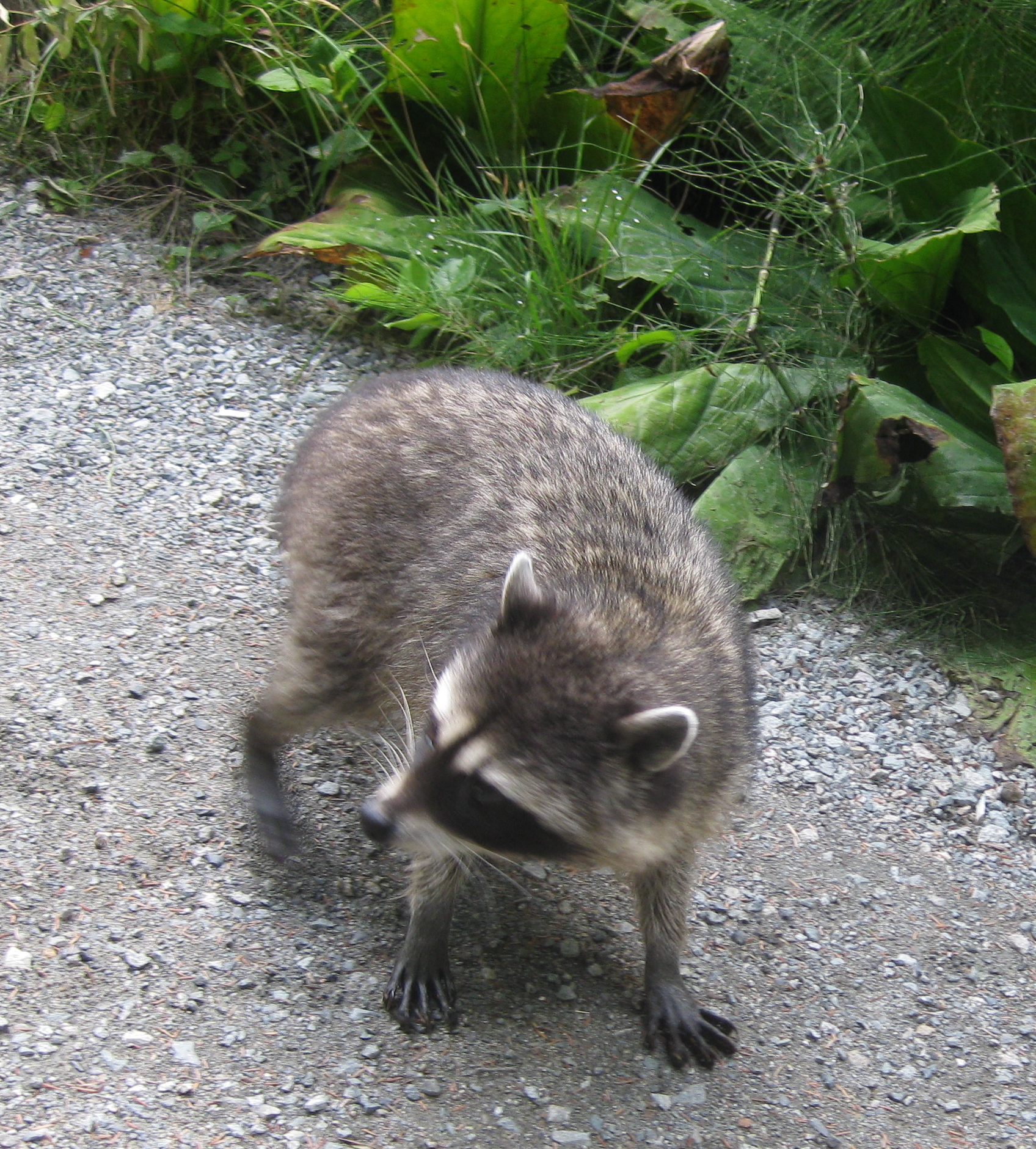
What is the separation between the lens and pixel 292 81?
16.7ft

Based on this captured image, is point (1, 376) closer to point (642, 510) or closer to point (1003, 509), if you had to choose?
point (642, 510)

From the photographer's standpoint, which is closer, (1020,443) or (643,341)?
(1020,443)

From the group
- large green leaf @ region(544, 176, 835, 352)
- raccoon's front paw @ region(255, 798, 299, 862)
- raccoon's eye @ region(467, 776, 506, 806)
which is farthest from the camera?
large green leaf @ region(544, 176, 835, 352)

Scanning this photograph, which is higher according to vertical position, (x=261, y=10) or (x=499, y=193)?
(x=261, y=10)

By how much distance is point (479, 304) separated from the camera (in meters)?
5.00

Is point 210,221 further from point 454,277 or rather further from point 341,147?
point 454,277

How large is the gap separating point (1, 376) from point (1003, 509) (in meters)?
3.84

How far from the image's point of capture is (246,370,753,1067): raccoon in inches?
101

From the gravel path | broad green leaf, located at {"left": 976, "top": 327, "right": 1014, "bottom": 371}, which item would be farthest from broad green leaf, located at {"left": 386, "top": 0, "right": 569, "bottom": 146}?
broad green leaf, located at {"left": 976, "top": 327, "right": 1014, "bottom": 371}

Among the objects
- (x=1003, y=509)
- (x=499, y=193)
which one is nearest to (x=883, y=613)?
(x=1003, y=509)

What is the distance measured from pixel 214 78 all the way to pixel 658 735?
4128 millimetres

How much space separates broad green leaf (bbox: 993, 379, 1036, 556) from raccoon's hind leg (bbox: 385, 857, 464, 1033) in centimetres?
A: 216

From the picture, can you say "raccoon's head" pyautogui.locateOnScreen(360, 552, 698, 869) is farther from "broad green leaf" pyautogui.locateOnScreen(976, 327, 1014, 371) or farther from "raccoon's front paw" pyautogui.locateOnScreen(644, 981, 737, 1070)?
"broad green leaf" pyautogui.locateOnScreen(976, 327, 1014, 371)

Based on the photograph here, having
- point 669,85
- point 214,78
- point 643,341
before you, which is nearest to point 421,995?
point 643,341
